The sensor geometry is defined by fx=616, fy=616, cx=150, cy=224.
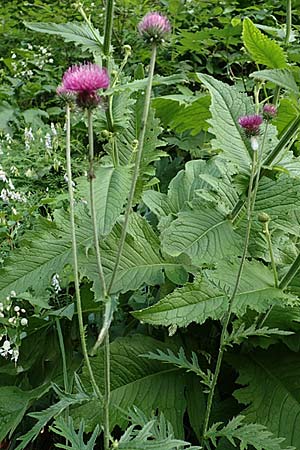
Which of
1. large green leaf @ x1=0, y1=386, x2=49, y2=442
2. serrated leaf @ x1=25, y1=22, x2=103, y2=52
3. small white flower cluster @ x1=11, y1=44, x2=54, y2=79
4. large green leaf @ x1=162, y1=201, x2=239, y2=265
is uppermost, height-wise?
serrated leaf @ x1=25, y1=22, x2=103, y2=52

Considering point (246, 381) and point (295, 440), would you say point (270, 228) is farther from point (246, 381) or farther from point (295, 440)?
point (295, 440)

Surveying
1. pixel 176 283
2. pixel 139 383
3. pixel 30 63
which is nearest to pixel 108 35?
pixel 176 283

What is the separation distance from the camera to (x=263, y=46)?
1.36 metres

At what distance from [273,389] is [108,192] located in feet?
2.02

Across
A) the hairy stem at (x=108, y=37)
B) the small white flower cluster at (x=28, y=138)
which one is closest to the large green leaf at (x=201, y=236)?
the hairy stem at (x=108, y=37)

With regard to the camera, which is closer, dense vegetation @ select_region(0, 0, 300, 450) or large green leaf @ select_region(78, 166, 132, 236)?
large green leaf @ select_region(78, 166, 132, 236)

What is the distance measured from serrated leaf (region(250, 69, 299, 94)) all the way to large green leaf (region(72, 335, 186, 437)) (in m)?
0.69

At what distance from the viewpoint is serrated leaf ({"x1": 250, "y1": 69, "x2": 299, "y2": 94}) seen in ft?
3.64

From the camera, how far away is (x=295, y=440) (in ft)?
4.33

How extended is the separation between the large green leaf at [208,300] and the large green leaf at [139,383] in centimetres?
29

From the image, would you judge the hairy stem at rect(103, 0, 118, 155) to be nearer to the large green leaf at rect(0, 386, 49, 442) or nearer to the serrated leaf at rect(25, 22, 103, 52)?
the serrated leaf at rect(25, 22, 103, 52)

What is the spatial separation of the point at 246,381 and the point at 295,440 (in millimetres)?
165

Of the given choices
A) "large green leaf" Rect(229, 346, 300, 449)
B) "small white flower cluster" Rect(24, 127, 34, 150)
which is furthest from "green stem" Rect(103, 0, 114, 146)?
"small white flower cluster" Rect(24, 127, 34, 150)

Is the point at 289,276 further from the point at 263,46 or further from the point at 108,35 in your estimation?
the point at 108,35
